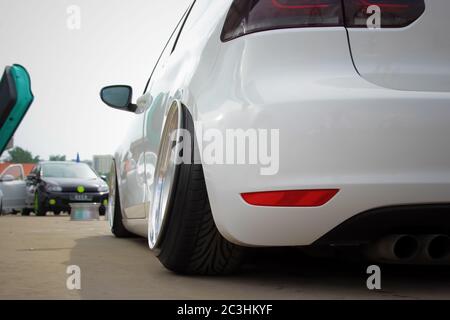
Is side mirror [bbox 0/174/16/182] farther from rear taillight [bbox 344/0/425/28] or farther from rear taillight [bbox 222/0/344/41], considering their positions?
rear taillight [bbox 344/0/425/28]

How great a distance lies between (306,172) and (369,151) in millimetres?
256

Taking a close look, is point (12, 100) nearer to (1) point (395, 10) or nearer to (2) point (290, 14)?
(2) point (290, 14)

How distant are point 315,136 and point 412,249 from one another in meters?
0.66

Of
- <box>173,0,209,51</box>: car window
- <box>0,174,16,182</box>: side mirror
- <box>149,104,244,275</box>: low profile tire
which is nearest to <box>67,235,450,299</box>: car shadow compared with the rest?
<box>149,104,244,275</box>: low profile tire

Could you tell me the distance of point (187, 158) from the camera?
125 inches

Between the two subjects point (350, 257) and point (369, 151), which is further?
point (350, 257)

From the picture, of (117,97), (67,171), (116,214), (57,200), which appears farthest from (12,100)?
(67,171)

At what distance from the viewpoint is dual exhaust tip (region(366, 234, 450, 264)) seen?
9.71 feet

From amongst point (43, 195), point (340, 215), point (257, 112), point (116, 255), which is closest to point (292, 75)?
point (257, 112)

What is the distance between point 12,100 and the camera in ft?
8.63

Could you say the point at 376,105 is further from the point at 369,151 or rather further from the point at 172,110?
the point at 172,110

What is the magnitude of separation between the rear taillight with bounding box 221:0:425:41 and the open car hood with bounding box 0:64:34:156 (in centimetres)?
97
